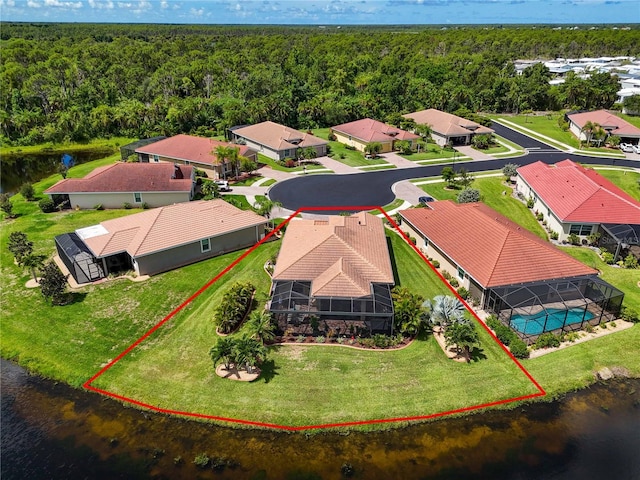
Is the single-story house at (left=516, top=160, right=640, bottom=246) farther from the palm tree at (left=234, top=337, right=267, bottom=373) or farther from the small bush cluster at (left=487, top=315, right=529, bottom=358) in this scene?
the palm tree at (left=234, top=337, right=267, bottom=373)

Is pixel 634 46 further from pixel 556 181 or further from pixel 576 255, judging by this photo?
pixel 576 255

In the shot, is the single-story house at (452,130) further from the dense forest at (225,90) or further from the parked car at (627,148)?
the parked car at (627,148)

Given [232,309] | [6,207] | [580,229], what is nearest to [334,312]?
[232,309]

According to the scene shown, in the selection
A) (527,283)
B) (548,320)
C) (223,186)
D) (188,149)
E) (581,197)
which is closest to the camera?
(548,320)

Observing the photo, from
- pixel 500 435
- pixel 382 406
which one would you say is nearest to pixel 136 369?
pixel 382 406

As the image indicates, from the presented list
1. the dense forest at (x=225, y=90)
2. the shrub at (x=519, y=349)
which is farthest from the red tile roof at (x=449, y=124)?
the shrub at (x=519, y=349)

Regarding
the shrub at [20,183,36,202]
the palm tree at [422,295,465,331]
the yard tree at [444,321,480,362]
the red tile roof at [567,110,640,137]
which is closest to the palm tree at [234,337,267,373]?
the yard tree at [444,321,480,362]

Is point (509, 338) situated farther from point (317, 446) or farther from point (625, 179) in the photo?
point (625, 179)
